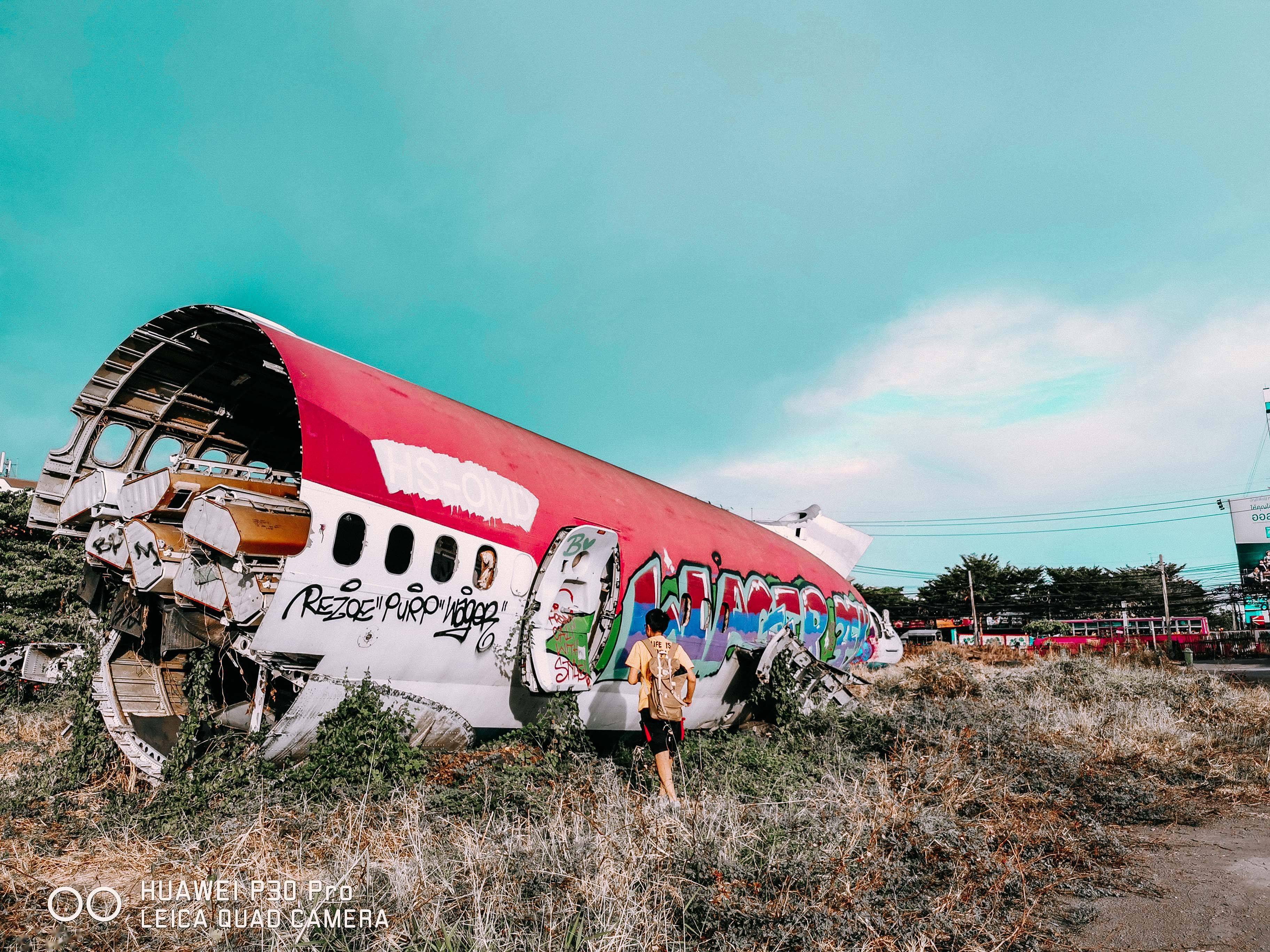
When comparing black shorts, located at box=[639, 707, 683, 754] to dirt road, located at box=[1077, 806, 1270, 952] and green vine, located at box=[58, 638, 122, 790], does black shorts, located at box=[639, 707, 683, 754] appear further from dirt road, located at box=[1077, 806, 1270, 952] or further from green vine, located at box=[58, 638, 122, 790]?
green vine, located at box=[58, 638, 122, 790]

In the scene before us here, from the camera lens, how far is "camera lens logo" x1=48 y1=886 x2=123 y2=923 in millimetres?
5059

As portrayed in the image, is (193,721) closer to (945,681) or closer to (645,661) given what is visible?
(645,661)

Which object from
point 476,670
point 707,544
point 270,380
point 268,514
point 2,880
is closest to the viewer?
point 2,880

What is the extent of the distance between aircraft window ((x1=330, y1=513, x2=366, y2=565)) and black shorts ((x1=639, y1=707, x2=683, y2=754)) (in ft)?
11.6

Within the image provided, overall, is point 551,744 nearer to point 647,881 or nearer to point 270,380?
point 647,881

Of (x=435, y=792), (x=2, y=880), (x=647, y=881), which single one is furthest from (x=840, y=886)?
(x=2, y=880)

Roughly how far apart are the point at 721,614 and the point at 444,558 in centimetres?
679

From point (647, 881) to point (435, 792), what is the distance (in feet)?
10.5

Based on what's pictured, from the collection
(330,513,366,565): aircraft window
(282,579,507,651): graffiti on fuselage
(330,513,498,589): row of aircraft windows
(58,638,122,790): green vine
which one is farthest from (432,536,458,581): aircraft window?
(58,638,122,790): green vine

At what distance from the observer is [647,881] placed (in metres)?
5.38

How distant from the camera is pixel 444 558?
8.45 metres

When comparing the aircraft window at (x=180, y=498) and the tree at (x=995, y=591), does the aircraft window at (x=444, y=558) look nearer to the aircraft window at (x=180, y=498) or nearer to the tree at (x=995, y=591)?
the aircraft window at (x=180, y=498)

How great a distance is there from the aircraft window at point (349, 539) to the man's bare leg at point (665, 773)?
153 inches

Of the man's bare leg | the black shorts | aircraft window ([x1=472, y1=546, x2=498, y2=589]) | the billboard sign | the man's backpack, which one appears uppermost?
the billboard sign
